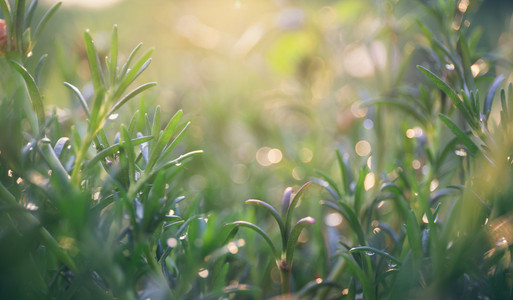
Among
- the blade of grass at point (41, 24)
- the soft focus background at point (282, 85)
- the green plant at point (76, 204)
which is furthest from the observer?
the soft focus background at point (282, 85)

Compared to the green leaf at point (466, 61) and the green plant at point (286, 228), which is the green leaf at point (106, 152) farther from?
the green leaf at point (466, 61)

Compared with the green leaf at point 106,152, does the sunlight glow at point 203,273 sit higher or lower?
lower

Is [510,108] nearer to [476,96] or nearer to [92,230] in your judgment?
[476,96]

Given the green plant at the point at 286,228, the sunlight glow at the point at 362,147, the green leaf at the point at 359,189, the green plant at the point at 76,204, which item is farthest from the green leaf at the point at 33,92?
the sunlight glow at the point at 362,147

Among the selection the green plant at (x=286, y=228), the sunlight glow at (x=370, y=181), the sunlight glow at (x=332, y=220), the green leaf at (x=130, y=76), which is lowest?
the sunlight glow at (x=332, y=220)

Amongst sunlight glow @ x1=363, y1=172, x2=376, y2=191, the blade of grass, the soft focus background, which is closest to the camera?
the blade of grass

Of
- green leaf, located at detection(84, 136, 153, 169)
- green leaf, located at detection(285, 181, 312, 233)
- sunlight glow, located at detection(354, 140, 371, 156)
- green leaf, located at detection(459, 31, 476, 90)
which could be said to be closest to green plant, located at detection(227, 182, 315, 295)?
green leaf, located at detection(285, 181, 312, 233)

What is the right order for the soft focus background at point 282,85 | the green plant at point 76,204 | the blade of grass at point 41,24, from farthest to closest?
the soft focus background at point 282,85, the blade of grass at point 41,24, the green plant at point 76,204

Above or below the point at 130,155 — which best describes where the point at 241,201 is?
below

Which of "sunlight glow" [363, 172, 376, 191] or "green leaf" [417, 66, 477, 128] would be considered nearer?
"green leaf" [417, 66, 477, 128]

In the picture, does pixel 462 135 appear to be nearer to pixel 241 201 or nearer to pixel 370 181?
pixel 370 181

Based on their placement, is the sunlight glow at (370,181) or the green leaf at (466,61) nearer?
the green leaf at (466,61)

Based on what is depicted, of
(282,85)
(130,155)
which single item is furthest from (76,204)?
(282,85)

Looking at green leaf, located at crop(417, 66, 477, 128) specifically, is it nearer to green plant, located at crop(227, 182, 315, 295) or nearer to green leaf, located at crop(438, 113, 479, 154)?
green leaf, located at crop(438, 113, 479, 154)
